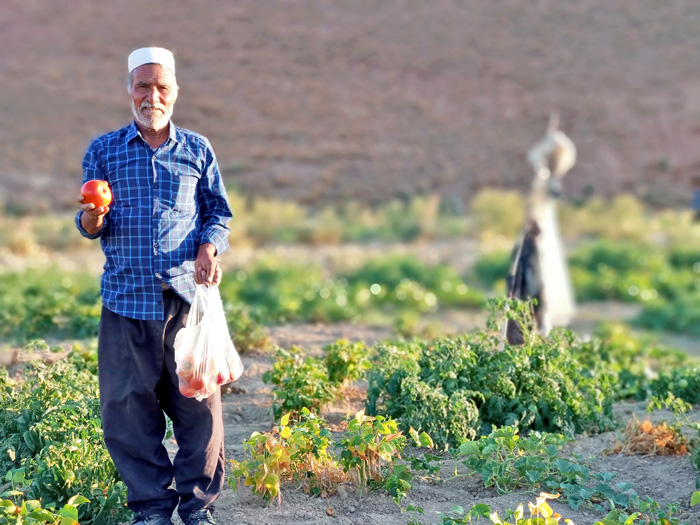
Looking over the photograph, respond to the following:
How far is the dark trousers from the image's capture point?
288 cm

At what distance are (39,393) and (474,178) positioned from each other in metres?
21.4

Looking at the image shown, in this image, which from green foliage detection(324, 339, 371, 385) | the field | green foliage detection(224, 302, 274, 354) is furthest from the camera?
green foliage detection(224, 302, 274, 354)

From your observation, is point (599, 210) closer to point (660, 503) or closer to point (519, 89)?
point (519, 89)

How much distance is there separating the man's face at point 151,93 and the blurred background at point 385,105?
1291cm

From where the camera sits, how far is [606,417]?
4297 mm

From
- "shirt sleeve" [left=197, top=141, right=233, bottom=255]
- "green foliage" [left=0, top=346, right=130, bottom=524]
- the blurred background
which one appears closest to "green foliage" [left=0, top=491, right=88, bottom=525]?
"green foliage" [left=0, top=346, right=130, bottom=524]

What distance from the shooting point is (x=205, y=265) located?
2.89 metres

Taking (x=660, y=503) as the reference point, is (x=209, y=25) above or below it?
above

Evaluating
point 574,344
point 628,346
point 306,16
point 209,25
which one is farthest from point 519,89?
point 574,344

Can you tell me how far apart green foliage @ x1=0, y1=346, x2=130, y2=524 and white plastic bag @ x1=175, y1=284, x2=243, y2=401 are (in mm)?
611

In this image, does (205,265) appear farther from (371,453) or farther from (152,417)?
(371,453)

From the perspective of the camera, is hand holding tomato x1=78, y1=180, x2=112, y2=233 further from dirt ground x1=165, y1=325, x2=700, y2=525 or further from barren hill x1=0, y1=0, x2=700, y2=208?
barren hill x1=0, y1=0, x2=700, y2=208

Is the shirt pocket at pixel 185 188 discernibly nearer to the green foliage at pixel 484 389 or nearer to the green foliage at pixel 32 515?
the green foliage at pixel 32 515

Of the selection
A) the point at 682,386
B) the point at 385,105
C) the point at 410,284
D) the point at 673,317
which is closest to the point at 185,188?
the point at 682,386
